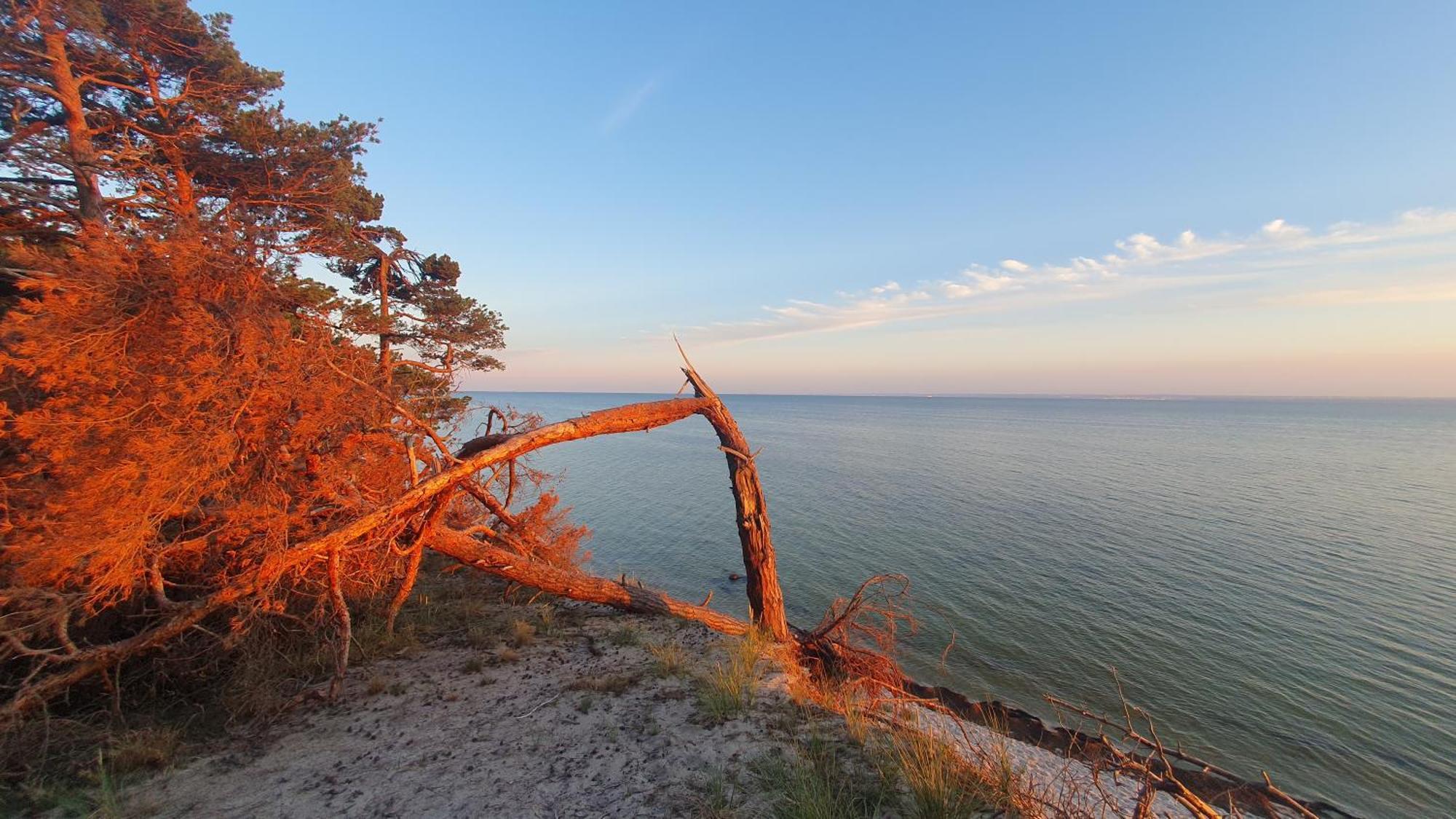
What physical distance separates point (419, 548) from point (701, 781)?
4.25 metres

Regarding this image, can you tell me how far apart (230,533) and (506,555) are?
289 cm

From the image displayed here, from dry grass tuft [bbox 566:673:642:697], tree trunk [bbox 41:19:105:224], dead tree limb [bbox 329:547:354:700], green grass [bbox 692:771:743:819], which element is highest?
tree trunk [bbox 41:19:105:224]

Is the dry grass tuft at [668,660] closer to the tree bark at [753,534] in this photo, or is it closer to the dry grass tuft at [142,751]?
the tree bark at [753,534]

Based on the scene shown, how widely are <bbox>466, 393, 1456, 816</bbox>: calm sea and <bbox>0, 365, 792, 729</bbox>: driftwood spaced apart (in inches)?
147

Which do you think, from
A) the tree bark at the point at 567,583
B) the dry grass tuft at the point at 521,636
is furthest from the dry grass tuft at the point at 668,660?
the dry grass tuft at the point at 521,636

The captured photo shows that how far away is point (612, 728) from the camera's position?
5293 mm

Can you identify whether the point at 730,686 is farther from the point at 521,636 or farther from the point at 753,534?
the point at 521,636

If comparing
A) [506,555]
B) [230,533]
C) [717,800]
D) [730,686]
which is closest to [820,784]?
[717,800]

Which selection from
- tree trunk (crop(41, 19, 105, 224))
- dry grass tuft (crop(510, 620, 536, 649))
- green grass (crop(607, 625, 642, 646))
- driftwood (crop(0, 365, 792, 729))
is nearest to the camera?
driftwood (crop(0, 365, 792, 729))

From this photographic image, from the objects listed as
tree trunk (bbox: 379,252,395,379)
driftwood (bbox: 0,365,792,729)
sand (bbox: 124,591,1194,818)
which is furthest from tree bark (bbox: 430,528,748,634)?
tree trunk (bbox: 379,252,395,379)

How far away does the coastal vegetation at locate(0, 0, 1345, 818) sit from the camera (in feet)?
14.5

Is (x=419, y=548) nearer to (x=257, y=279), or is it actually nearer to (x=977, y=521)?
(x=257, y=279)

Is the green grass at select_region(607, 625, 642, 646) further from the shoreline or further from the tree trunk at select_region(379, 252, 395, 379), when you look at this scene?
the tree trunk at select_region(379, 252, 395, 379)

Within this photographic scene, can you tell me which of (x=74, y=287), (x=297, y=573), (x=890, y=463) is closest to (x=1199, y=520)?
(x=890, y=463)
